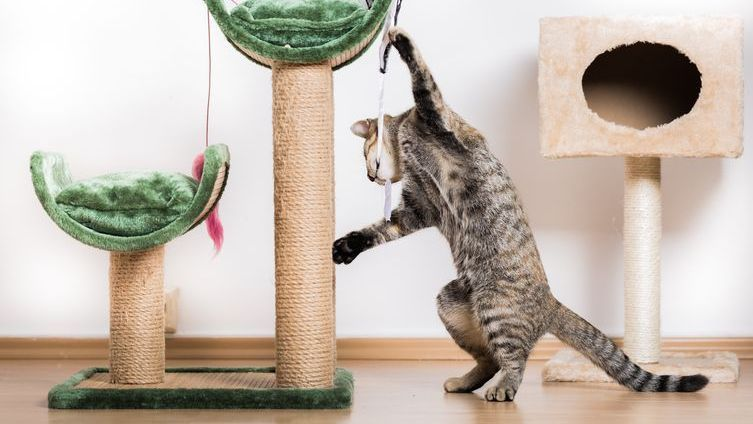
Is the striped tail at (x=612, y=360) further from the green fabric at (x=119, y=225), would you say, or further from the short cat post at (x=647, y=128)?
the green fabric at (x=119, y=225)

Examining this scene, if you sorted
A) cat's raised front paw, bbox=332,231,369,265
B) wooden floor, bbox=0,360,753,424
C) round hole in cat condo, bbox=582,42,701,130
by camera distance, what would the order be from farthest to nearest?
round hole in cat condo, bbox=582,42,701,130
cat's raised front paw, bbox=332,231,369,265
wooden floor, bbox=0,360,753,424

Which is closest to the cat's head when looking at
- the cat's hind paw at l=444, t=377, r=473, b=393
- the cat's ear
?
the cat's ear

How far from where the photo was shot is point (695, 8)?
312 centimetres

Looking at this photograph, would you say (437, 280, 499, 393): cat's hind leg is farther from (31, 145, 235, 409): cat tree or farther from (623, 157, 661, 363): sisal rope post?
(31, 145, 235, 409): cat tree

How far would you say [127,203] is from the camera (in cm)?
245

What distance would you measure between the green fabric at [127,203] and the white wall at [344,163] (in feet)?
2.37

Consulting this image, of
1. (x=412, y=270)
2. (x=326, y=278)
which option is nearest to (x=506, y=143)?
(x=412, y=270)

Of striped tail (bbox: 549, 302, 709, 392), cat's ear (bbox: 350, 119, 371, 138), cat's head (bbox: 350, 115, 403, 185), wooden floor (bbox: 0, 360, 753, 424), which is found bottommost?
wooden floor (bbox: 0, 360, 753, 424)

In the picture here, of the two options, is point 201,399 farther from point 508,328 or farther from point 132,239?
point 508,328

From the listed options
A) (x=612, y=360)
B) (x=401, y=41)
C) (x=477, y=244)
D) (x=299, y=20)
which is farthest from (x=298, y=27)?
(x=612, y=360)

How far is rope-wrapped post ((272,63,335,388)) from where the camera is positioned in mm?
2447

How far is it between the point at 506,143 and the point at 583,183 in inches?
9.7

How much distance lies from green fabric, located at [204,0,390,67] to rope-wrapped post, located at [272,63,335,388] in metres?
0.05

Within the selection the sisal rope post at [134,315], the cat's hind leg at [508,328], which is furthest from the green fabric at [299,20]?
the cat's hind leg at [508,328]
